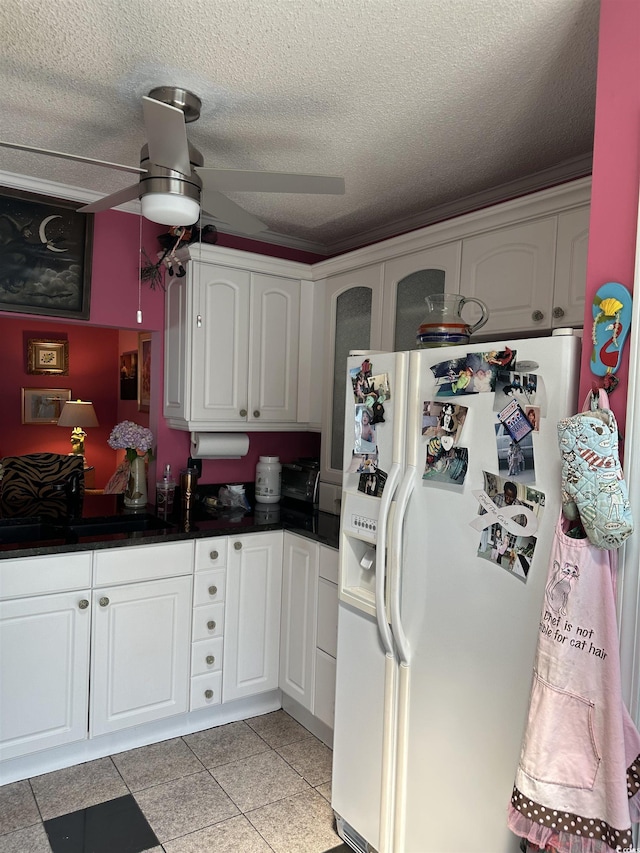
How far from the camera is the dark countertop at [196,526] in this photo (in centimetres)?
248

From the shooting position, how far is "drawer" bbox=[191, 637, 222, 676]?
111 inches

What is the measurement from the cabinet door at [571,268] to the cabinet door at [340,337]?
103 cm

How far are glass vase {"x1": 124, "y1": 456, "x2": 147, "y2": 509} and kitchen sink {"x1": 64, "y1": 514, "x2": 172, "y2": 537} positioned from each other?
147mm

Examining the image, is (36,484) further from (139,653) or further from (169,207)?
(169,207)

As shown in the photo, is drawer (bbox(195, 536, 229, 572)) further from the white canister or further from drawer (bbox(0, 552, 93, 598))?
the white canister

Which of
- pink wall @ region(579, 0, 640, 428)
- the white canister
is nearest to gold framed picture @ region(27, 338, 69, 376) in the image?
the white canister

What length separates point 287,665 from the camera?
2.98m

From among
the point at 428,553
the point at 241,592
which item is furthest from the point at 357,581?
the point at 241,592

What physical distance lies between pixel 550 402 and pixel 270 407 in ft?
6.72

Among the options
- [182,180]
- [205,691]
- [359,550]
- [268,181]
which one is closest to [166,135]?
[182,180]

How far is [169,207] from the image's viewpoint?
187 cm

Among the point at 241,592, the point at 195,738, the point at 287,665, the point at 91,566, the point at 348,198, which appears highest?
the point at 348,198

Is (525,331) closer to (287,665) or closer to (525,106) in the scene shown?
(525,106)

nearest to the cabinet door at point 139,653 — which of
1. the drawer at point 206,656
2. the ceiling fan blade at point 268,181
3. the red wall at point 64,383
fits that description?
the drawer at point 206,656
